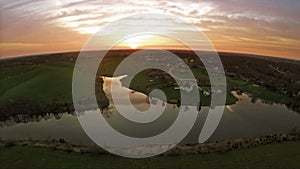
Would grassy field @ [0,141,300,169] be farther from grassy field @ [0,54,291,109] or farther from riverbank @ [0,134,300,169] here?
grassy field @ [0,54,291,109]

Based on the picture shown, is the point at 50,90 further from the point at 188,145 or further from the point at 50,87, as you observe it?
the point at 188,145

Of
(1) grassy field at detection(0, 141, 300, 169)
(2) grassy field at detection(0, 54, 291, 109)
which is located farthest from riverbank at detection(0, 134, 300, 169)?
(2) grassy field at detection(0, 54, 291, 109)

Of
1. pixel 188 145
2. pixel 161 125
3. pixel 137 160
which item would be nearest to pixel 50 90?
pixel 161 125

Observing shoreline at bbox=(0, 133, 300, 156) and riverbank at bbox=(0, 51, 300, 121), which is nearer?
shoreline at bbox=(0, 133, 300, 156)

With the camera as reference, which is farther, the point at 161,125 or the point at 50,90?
the point at 50,90

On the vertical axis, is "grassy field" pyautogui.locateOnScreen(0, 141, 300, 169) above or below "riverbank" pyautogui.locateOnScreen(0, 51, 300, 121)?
below

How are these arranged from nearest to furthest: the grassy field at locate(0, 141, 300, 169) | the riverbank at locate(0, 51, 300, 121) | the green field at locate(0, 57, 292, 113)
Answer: the grassy field at locate(0, 141, 300, 169) < the riverbank at locate(0, 51, 300, 121) < the green field at locate(0, 57, 292, 113)

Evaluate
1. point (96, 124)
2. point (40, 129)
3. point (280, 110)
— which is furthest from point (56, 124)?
point (280, 110)

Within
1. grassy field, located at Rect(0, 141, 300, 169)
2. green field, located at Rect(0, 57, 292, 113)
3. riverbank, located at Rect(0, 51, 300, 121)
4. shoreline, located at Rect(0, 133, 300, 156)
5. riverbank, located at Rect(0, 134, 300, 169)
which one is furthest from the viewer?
green field, located at Rect(0, 57, 292, 113)

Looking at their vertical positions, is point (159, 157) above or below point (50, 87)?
below
